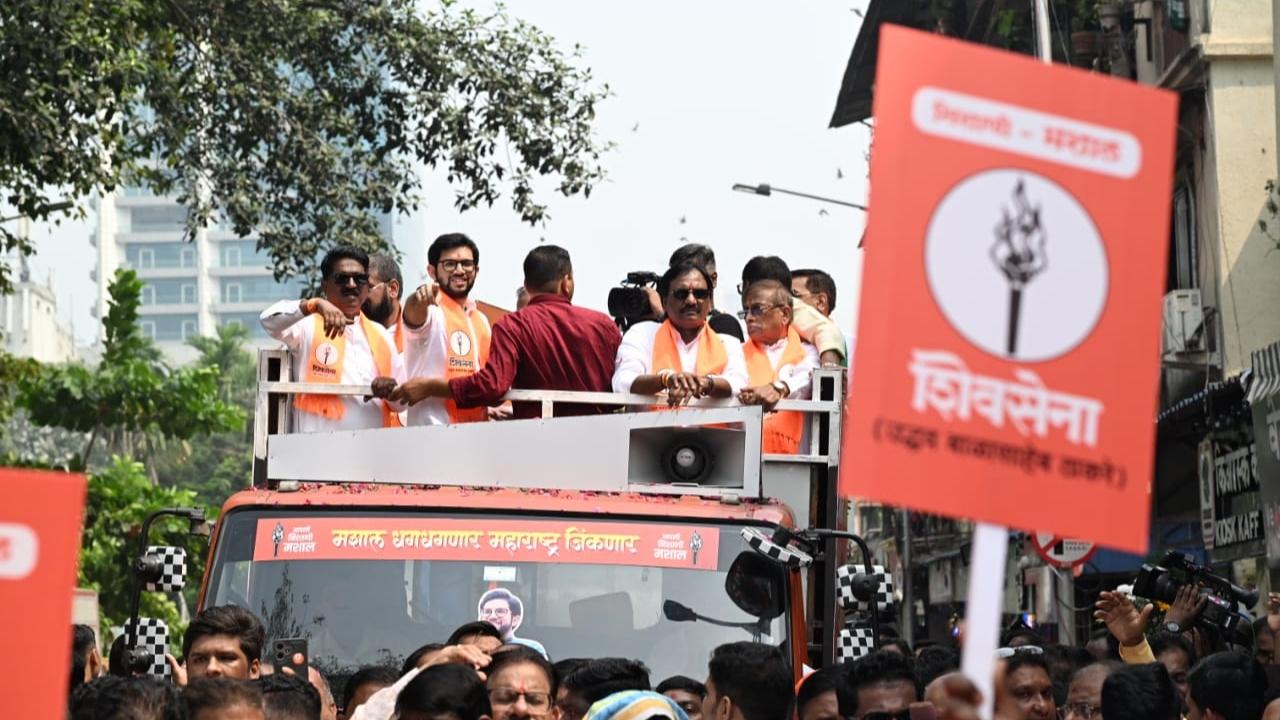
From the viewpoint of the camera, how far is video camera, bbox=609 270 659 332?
11.0 metres

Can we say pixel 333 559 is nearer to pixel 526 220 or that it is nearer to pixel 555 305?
pixel 555 305

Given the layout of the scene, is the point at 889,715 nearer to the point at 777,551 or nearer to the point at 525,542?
the point at 777,551

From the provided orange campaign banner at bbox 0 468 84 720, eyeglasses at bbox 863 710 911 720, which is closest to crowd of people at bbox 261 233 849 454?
eyeglasses at bbox 863 710 911 720

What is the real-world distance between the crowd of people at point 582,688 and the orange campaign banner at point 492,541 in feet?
1.38

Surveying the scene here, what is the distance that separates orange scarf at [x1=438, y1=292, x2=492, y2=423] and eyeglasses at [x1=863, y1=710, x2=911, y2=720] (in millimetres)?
3220

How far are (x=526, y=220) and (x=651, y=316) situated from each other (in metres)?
7.61

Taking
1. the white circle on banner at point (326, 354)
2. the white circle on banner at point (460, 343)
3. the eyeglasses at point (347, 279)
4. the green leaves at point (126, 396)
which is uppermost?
the green leaves at point (126, 396)

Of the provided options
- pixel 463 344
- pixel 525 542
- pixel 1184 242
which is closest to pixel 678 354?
pixel 463 344

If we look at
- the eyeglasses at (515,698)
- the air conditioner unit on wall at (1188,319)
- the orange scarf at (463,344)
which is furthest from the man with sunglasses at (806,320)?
the air conditioner unit on wall at (1188,319)

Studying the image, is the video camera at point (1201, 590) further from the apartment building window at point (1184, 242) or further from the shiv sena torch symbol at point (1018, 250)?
the apartment building window at point (1184, 242)

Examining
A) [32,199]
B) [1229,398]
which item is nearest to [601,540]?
[32,199]

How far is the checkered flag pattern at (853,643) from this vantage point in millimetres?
8516

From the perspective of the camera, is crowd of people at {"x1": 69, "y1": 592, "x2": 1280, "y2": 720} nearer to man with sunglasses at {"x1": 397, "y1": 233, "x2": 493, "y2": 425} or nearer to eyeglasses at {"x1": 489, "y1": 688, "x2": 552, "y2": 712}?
eyeglasses at {"x1": 489, "y1": 688, "x2": 552, "y2": 712}

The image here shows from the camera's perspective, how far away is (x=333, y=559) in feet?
26.0
